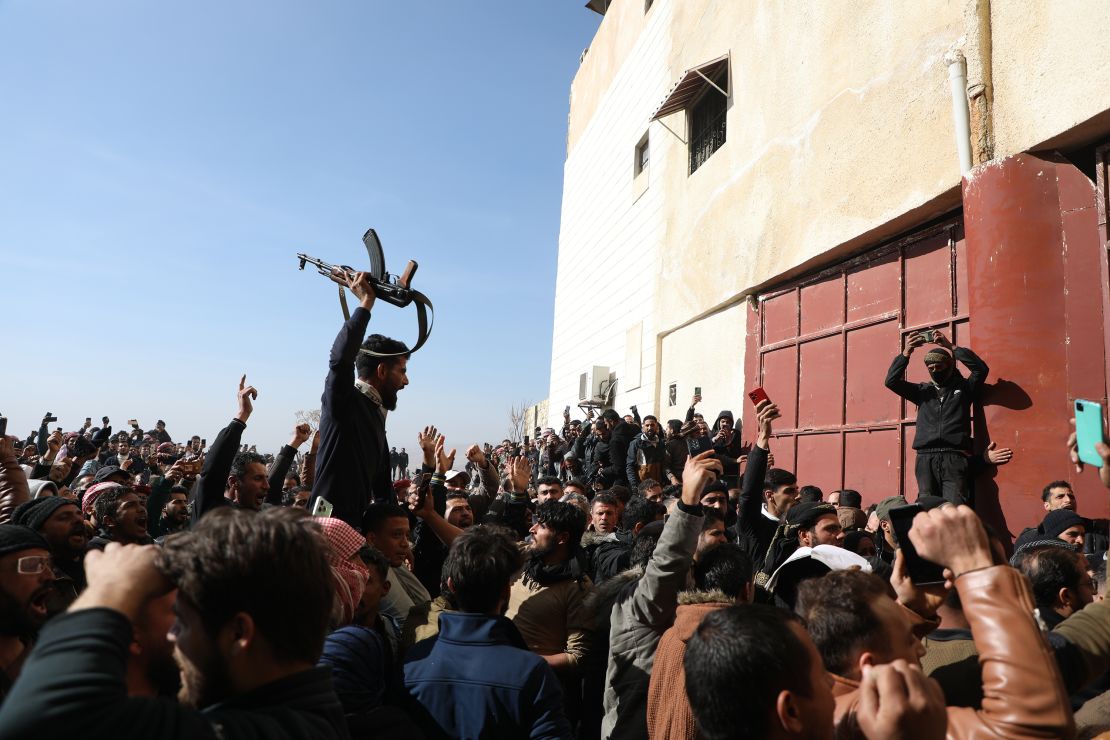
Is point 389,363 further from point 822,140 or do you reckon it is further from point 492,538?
point 822,140

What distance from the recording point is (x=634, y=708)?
3.20 metres

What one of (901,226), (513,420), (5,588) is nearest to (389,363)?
(5,588)

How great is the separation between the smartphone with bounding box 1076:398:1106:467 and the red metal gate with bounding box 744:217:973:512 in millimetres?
6096

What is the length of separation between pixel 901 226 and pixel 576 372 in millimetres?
13335

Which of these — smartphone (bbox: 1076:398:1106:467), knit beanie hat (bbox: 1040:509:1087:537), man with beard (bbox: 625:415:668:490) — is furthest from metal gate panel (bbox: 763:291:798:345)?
smartphone (bbox: 1076:398:1106:467)

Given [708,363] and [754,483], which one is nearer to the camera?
[754,483]

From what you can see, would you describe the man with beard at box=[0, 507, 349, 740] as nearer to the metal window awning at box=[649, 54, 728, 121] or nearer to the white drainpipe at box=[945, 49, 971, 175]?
the white drainpipe at box=[945, 49, 971, 175]

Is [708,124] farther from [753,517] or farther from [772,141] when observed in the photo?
[753,517]

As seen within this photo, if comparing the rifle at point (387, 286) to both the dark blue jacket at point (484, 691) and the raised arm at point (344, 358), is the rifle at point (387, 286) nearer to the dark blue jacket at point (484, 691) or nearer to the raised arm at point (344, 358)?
the raised arm at point (344, 358)

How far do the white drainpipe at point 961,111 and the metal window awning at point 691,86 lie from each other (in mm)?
5615

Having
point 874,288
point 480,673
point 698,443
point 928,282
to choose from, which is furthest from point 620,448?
point 480,673

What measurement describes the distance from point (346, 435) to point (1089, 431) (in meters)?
3.25

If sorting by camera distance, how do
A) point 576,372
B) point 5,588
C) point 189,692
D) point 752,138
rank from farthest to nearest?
point 576,372, point 752,138, point 5,588, point 189,692

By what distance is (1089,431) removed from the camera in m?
2.69
